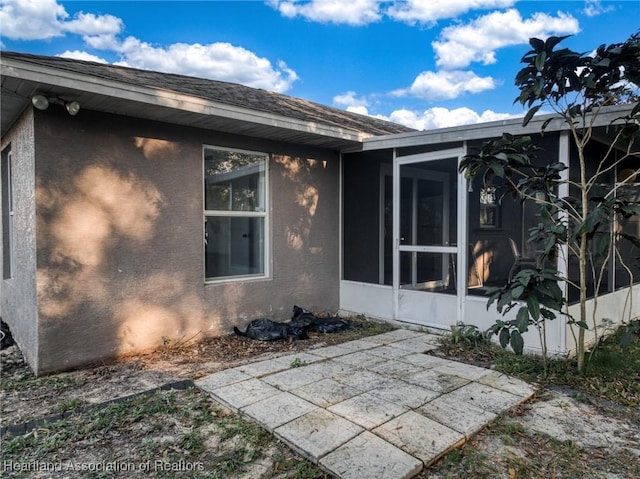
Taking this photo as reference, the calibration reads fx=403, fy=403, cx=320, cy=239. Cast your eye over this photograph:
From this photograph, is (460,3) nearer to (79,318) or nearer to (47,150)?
(47,150)

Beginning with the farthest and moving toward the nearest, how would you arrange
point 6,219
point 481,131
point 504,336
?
1. point 6,219
2. point 481,131
3. point 504,336

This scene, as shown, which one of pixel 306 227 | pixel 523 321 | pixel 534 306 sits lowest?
pixel 523 321

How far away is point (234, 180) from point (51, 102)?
6.88 feet

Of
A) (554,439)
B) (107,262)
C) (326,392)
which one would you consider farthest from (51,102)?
(554,439)

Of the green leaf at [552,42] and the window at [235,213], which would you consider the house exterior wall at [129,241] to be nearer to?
the window at [235,213]

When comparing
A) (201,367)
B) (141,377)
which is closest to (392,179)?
(201,367)

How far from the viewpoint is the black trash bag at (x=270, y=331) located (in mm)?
4949

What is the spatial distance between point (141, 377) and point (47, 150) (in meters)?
2.28

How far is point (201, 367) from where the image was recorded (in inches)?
157

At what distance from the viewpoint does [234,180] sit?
5.21 m

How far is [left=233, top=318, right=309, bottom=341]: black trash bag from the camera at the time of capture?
4.95 m

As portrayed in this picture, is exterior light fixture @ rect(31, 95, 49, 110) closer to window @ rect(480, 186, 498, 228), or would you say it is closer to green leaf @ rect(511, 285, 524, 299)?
green leaf @ rect(511, 285, 524, 299)

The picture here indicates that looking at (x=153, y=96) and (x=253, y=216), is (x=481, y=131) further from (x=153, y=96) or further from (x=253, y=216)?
(x=153, y=96)

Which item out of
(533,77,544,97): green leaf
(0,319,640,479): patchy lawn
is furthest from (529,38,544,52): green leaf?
(0,319,640,479): patchy lawn
